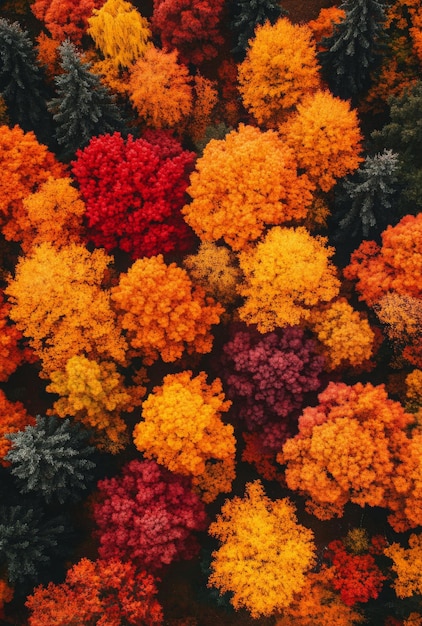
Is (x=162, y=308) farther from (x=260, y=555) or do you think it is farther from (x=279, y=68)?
(x=279, y=68)

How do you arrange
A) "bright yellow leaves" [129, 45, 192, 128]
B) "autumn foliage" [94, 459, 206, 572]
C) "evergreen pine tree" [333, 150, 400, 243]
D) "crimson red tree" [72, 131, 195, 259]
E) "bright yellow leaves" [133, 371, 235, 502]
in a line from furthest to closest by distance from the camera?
"bright yellow leaves" [129, 45, 192, 128]
"crimson red tree" [72, 131, 195, 259]
"evergreen pine tree" [333, 150, 400, 243]
"bright yellow leaves" [133, 371, 235, 502]
"autumn foliage" [94, 459, 206, 572]

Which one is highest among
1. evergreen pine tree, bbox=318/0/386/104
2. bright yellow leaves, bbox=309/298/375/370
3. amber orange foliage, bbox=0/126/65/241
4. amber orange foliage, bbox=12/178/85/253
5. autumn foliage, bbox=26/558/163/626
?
evergreen pine tree, bbox=318/0/386/104

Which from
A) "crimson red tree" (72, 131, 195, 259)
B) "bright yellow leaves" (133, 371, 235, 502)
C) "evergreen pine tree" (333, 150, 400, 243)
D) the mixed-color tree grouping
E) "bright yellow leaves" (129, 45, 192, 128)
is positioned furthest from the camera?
"bright yellow leaves" (129, 45, 192, 128)

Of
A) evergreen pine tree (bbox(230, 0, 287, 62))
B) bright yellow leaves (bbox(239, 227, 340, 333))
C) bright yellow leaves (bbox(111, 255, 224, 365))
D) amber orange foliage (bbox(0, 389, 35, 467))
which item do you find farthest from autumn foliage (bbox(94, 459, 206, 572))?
evergreen pine tree (bbox(230, 0, 287, 62))

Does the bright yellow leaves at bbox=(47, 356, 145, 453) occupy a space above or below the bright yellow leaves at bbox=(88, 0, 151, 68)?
below

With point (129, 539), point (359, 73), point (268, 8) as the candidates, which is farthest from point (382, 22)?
point (129, 539)

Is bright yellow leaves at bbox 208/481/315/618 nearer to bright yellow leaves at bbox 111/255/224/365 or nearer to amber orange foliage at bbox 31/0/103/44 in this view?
bright yellow leaves at bbox 111/255/224/365
